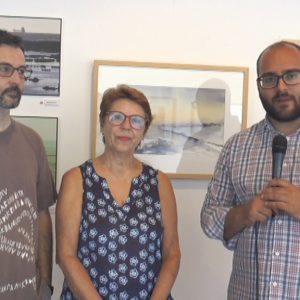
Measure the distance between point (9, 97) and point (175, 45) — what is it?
100 centimetres

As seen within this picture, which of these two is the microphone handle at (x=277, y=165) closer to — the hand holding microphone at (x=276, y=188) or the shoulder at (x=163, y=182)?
the hand holding microphone at (x=276, y=188)

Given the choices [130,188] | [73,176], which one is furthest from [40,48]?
[130,188]

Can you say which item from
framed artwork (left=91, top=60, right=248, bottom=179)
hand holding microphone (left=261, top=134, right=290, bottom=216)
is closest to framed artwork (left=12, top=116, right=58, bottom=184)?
framed artwork (left=91, top=60, right=248, bottom=179)

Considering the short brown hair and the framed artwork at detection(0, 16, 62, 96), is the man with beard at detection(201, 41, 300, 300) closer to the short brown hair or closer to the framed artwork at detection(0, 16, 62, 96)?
the short brown hair

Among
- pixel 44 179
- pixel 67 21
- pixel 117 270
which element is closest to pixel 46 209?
pixel 44 179

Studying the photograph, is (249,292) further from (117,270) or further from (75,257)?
(75,257)

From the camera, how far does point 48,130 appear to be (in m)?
2.24

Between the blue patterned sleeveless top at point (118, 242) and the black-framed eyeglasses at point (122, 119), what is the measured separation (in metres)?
0.22

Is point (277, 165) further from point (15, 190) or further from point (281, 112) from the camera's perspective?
point (15, 190)

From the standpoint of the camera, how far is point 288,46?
160cm

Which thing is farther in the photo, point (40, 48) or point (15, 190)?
point (40, 48)

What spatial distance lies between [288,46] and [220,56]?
73 centimetres

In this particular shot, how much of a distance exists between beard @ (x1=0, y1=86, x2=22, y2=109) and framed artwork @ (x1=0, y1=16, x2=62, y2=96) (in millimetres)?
679

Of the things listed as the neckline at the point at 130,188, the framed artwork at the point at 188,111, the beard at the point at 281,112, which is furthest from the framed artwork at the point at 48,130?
the beard at the point at 281,112
